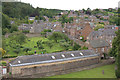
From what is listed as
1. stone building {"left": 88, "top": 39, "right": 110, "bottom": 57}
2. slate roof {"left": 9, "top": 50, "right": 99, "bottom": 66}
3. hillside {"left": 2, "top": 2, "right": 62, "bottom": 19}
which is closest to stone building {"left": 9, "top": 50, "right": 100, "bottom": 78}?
slate roof {"left": 9, "top": 50, "right": 99, "bottom": 66}

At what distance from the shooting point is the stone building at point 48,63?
20500 mm

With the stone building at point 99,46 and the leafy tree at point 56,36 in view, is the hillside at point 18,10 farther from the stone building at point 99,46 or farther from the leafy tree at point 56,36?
the stone building at point 99,46

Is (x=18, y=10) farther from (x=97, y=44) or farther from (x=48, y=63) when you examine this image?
(x=48, y=63)

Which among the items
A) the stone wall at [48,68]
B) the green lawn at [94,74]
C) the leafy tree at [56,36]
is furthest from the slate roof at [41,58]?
the leafy tree at [56,36]

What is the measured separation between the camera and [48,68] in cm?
2219

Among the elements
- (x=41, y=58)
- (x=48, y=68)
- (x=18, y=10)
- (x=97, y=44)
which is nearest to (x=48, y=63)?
(x=48, y=68)

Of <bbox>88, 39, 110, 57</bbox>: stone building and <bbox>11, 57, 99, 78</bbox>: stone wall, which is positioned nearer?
<bbox>11, 57, 99, 78</bbox>: stone wall

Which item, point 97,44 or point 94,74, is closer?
point 94,74

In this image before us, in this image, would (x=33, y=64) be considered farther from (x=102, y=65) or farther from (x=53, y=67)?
(x=102, y=65)

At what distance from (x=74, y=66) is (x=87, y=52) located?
3.90 m

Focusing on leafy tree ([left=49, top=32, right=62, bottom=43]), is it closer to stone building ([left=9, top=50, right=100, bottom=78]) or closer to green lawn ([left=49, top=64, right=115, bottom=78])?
stone building ([left=9, top=50, right=100, bottom=78])

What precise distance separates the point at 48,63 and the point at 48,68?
751mm

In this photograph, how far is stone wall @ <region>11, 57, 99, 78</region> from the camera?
20.4m

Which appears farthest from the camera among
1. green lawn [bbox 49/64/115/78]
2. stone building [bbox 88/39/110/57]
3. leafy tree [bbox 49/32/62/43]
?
leafy tree [bbox 49/32/62/43]
